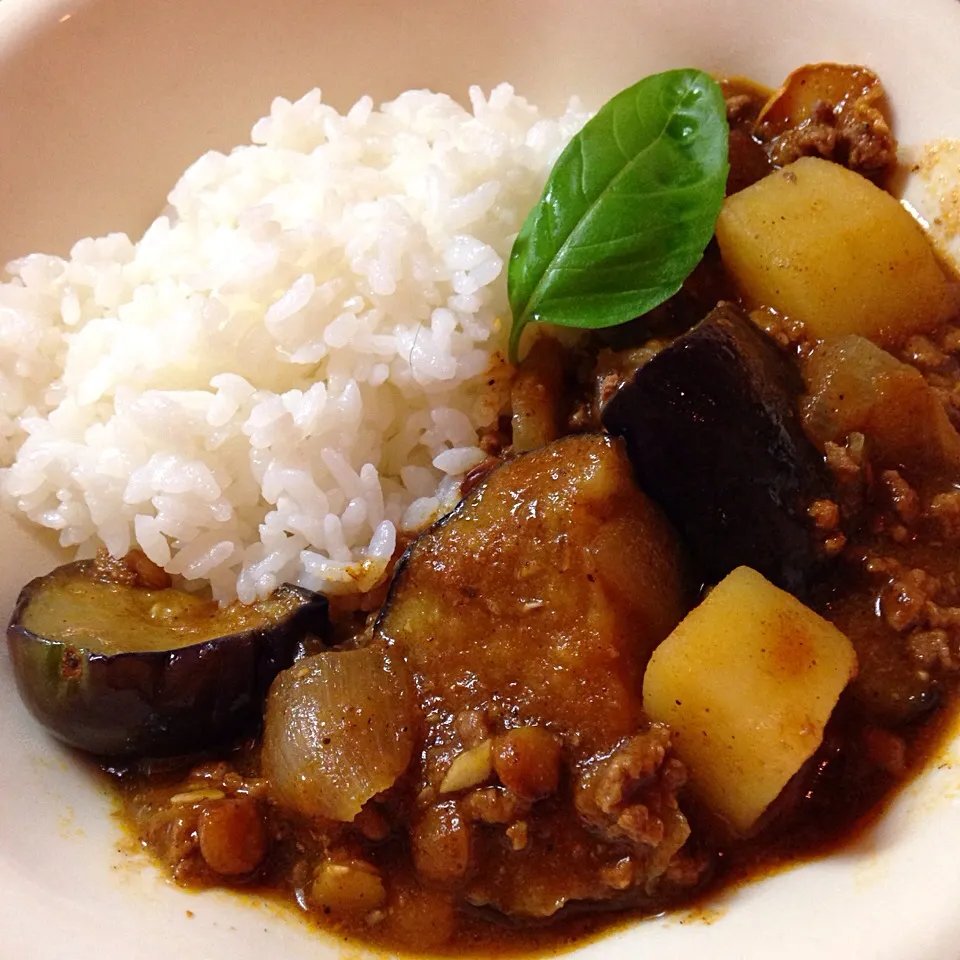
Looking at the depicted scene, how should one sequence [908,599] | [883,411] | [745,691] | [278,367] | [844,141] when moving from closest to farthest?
[745,691] → [908,599] → [883,411] → [278,367] → [844,141]

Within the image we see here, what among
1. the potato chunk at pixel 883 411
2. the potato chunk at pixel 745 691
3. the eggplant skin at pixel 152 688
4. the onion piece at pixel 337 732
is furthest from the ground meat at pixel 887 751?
the eggplant skin at pixel 152 688

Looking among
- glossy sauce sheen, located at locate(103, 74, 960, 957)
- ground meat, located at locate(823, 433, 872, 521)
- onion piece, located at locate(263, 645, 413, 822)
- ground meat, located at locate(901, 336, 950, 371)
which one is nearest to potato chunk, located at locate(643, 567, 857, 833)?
glossy sauce sheen, located at locate(103, 74, 960, 957)

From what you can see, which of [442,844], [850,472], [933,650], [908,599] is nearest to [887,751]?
[933,650]

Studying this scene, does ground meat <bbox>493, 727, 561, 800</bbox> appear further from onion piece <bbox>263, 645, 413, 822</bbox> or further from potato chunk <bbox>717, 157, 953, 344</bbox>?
potato chunk <bbox>717, 157, 953, 344</bbox>

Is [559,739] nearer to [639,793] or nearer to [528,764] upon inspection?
[528,764]

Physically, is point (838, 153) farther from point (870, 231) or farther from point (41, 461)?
point (41, 461)
